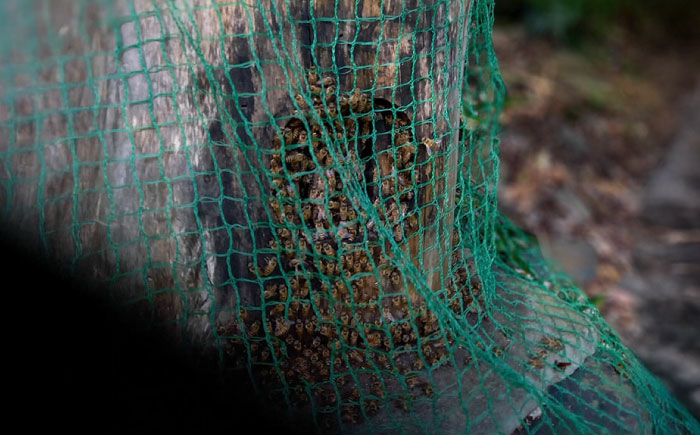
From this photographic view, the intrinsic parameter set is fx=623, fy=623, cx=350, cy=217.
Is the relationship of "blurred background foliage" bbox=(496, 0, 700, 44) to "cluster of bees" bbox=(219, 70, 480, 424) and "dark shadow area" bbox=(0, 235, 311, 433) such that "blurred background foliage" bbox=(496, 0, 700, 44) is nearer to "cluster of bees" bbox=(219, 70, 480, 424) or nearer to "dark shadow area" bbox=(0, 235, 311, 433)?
"cluster of bees" bbox=(219, 70, 480, 424)

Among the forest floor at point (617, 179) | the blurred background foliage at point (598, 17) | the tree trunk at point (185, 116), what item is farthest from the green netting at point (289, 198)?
the blurred background foliage at point (598, 17)

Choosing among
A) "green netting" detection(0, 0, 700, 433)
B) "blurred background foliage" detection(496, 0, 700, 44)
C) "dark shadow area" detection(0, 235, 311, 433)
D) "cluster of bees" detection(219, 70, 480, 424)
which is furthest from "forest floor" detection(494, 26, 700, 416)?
"dark shadow area" detection(0, 235, 311, 433)

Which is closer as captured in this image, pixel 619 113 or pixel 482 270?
pixel 482 270

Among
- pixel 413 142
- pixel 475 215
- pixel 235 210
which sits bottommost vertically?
pixel 475 215

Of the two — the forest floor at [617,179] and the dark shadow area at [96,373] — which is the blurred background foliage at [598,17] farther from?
the dark shadow area at [96,373]

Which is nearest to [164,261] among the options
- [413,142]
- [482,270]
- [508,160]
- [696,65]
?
[413,142]

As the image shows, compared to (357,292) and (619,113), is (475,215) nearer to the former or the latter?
(357,292)

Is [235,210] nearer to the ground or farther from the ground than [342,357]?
farther from the ground
